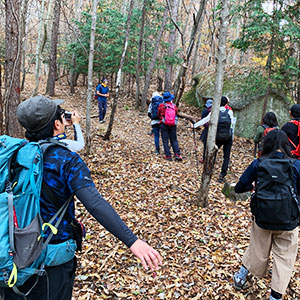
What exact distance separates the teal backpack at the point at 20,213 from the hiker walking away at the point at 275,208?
228 centimetres

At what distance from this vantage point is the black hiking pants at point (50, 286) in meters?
1.78

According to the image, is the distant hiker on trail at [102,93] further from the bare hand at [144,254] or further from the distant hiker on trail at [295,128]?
the bare hand at [144,254]

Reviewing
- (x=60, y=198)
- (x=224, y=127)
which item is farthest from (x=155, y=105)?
(x=60, y=198)

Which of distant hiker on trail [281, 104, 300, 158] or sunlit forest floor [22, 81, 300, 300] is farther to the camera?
distant hiker on trail [281, 104, 300, 158]

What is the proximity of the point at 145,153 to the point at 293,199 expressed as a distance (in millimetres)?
6373

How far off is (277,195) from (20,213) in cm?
254

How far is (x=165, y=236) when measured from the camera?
4715 mm

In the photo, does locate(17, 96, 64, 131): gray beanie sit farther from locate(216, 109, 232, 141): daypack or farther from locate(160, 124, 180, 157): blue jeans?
locate(160, 124, 180, 157): blue jeans

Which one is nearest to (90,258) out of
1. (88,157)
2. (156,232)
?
(156,232)

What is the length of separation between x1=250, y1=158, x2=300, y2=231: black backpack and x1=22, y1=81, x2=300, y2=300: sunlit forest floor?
1.30 metres

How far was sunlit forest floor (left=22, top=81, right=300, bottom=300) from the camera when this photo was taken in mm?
3614

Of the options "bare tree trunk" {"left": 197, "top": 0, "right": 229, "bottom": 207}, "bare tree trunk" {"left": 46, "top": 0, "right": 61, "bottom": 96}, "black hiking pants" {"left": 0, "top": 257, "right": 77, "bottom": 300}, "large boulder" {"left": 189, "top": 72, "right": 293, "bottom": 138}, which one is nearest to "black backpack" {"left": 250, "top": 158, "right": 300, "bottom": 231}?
"bare tree trunk" {"left": 197, "top": 0, "right": 229, "bottom": 207}

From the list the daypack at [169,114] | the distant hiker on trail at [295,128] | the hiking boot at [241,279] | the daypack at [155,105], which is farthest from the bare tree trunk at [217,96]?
the daypack at [155,105]

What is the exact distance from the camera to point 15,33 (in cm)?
571
